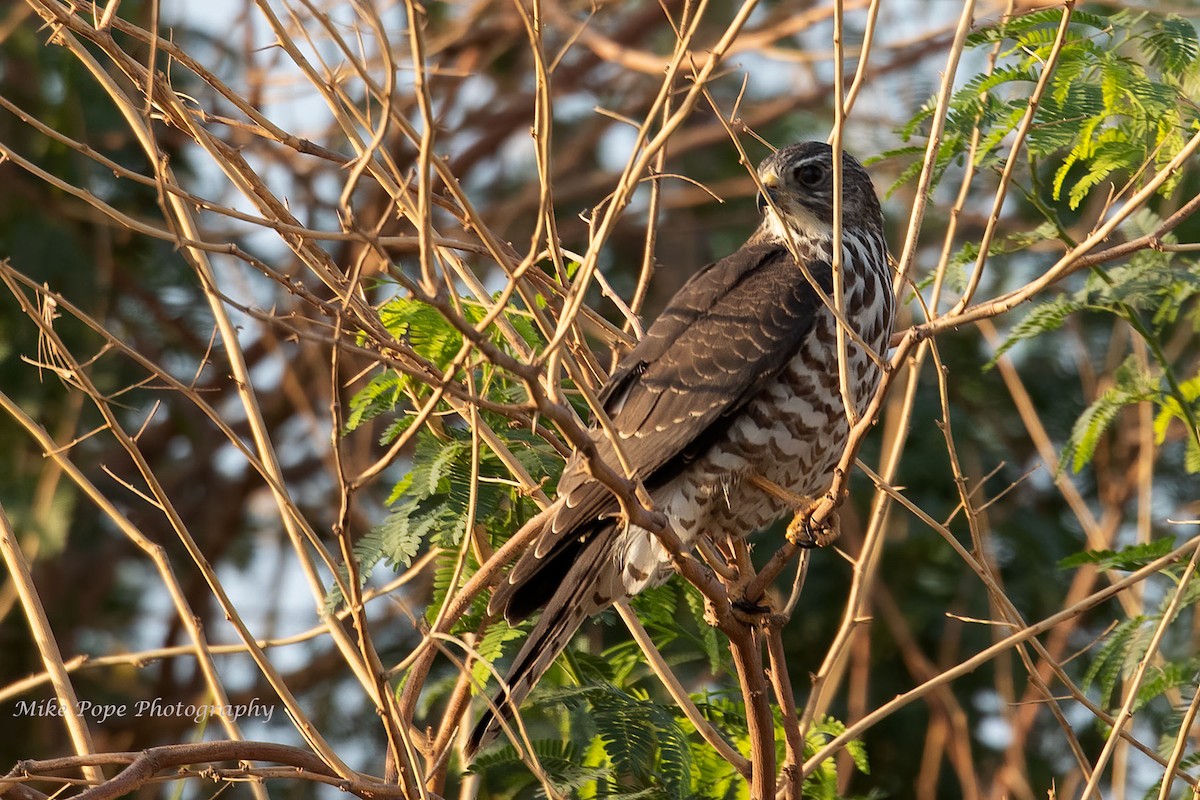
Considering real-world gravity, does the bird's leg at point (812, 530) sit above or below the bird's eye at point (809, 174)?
below

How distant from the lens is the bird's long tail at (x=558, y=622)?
3408 millimetres

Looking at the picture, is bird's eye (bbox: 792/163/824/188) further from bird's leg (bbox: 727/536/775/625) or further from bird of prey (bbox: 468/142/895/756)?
bird's leg (bbox: 727/536/775/625)

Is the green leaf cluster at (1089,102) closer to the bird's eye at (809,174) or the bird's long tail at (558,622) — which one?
the bird's eye at (809,174)

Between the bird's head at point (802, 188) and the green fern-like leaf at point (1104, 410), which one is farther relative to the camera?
the bird's head at point (802, 188)

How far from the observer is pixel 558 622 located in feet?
12.0

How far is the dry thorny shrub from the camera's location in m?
2.85

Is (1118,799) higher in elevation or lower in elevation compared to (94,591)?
lower

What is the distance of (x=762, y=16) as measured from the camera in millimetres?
8180

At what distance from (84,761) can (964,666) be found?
1.81m

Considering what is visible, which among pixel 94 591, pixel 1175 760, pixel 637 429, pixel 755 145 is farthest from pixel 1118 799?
pixel 94 591

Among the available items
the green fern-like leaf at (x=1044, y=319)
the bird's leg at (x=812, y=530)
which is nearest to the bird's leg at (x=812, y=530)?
the bird's leg at (x=812, y=530)

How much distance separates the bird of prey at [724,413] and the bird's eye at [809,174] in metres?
0.30

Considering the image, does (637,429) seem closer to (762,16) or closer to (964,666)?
(964,666)

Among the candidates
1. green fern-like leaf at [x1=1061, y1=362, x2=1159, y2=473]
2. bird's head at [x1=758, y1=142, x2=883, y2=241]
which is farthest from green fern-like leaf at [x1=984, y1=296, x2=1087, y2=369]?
bird's head at [x1=758, y1=142, x2=883, y2=241]
